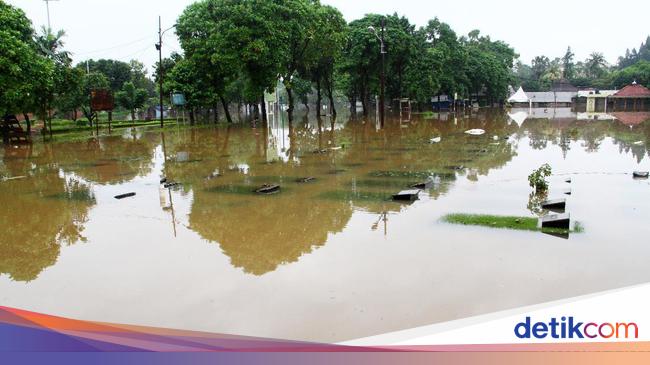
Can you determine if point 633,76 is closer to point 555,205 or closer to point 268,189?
point 555,205

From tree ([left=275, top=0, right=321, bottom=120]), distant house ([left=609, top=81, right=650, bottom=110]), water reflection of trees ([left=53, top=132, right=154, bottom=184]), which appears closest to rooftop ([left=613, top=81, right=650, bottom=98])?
distant house ([left=609, top=81, right=650, bottom=110])

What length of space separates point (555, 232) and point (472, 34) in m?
98.7

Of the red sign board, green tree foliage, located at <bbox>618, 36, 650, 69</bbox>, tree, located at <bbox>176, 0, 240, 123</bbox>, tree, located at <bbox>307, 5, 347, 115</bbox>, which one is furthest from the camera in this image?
green tree foliage, located at <bbox>618, 36, 650, 69</bbox>

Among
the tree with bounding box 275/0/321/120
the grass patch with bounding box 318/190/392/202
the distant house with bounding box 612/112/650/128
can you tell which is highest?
the tree with bounding box 275/0/321/120

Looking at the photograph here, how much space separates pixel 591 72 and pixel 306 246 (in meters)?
143

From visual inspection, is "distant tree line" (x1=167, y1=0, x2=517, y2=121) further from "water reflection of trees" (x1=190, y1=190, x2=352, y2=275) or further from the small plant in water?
the small plant in water

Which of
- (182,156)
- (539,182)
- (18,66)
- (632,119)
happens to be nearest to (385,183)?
(539,182)

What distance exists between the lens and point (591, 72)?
434 feet

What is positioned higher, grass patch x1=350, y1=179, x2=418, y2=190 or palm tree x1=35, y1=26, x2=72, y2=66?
palm tree x1=35, y1=26, x2=72, y2=66

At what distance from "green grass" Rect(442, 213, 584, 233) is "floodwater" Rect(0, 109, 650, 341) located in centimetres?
31

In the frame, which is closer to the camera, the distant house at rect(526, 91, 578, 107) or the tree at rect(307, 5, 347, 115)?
the tree at rect(307, 5, 347, 115)

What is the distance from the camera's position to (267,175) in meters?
18.6

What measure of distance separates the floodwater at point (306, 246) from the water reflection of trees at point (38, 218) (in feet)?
0.22

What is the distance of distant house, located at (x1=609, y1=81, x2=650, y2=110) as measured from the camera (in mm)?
79625
